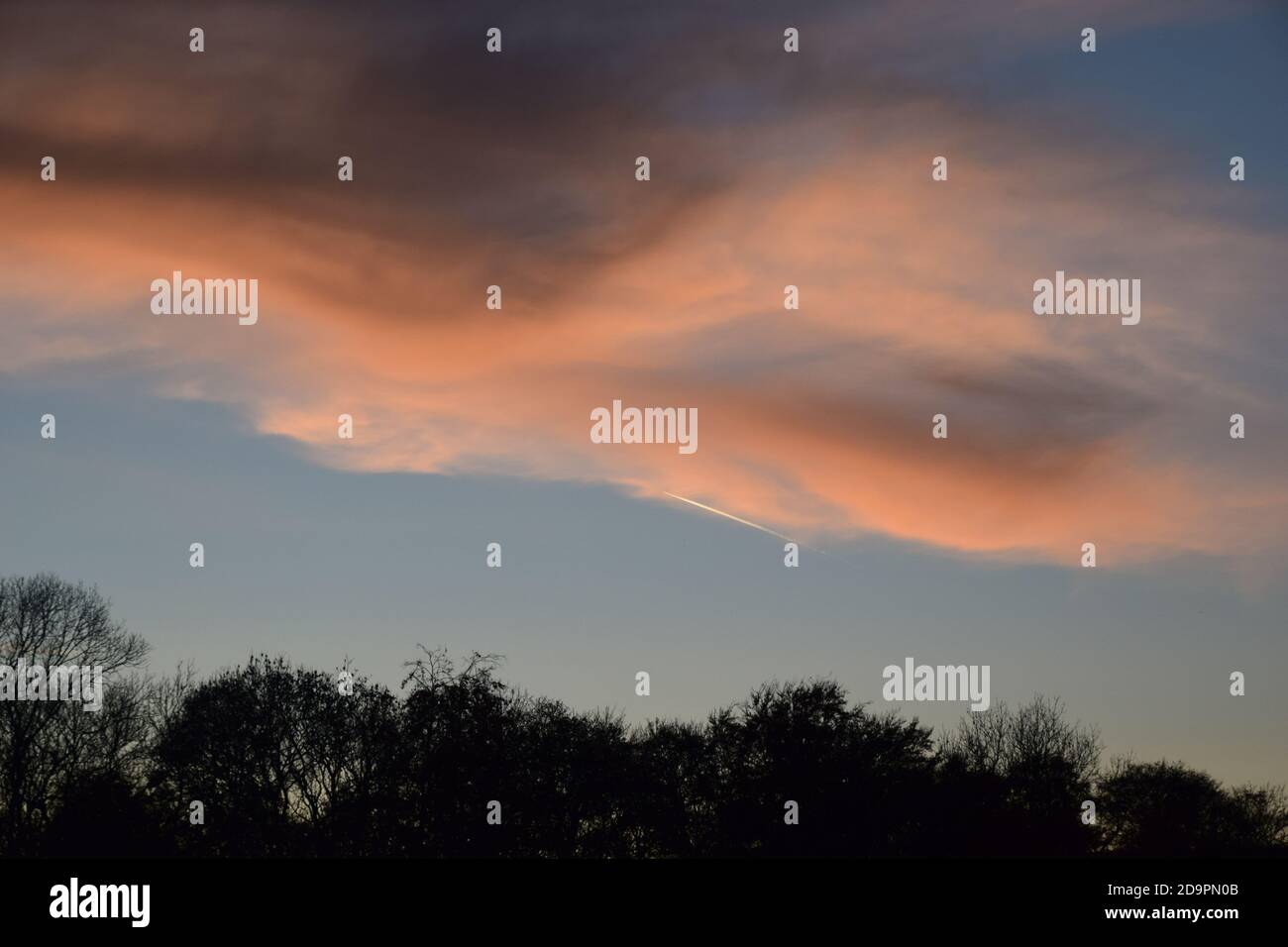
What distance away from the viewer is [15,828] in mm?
63844

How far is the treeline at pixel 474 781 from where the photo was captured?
2539 inches

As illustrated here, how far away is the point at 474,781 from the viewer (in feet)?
216

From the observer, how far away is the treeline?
6450 cm

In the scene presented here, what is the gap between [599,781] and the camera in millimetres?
71812
